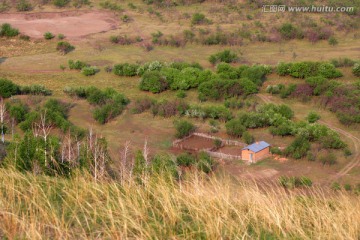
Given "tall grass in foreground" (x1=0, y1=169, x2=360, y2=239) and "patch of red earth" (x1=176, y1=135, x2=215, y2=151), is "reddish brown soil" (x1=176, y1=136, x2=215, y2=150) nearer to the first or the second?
"patch of red earth" (x1=176, y1=135, x2=215, y2=151)

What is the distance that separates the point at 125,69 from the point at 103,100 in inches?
235

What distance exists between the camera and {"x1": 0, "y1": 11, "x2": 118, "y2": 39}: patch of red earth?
43500mm

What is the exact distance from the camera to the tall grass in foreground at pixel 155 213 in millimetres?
5414

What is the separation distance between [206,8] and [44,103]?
2556 centimetres

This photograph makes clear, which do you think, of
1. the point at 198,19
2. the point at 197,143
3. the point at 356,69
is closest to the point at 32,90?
the point at 197,143

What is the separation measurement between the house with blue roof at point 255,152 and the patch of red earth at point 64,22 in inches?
948

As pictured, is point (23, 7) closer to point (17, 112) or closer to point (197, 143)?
point (17, 112)

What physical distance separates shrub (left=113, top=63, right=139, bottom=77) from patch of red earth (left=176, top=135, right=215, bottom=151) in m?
11.1

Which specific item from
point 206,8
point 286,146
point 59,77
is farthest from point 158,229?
point 206,8

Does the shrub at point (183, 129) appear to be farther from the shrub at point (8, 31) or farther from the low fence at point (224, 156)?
the shrub at point (8, 31)

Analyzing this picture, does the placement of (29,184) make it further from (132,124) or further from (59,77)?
(59,77)

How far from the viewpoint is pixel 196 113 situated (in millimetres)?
27484

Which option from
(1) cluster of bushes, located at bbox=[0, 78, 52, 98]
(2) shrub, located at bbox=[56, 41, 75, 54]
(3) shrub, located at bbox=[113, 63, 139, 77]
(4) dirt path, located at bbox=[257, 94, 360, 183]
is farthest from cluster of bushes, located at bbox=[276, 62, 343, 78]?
(2) shrub, located at bbox=[56, 41, 75, 54]

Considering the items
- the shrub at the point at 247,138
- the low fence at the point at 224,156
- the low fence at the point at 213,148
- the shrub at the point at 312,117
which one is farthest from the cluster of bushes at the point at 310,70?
the low fence at the point at 224,156
